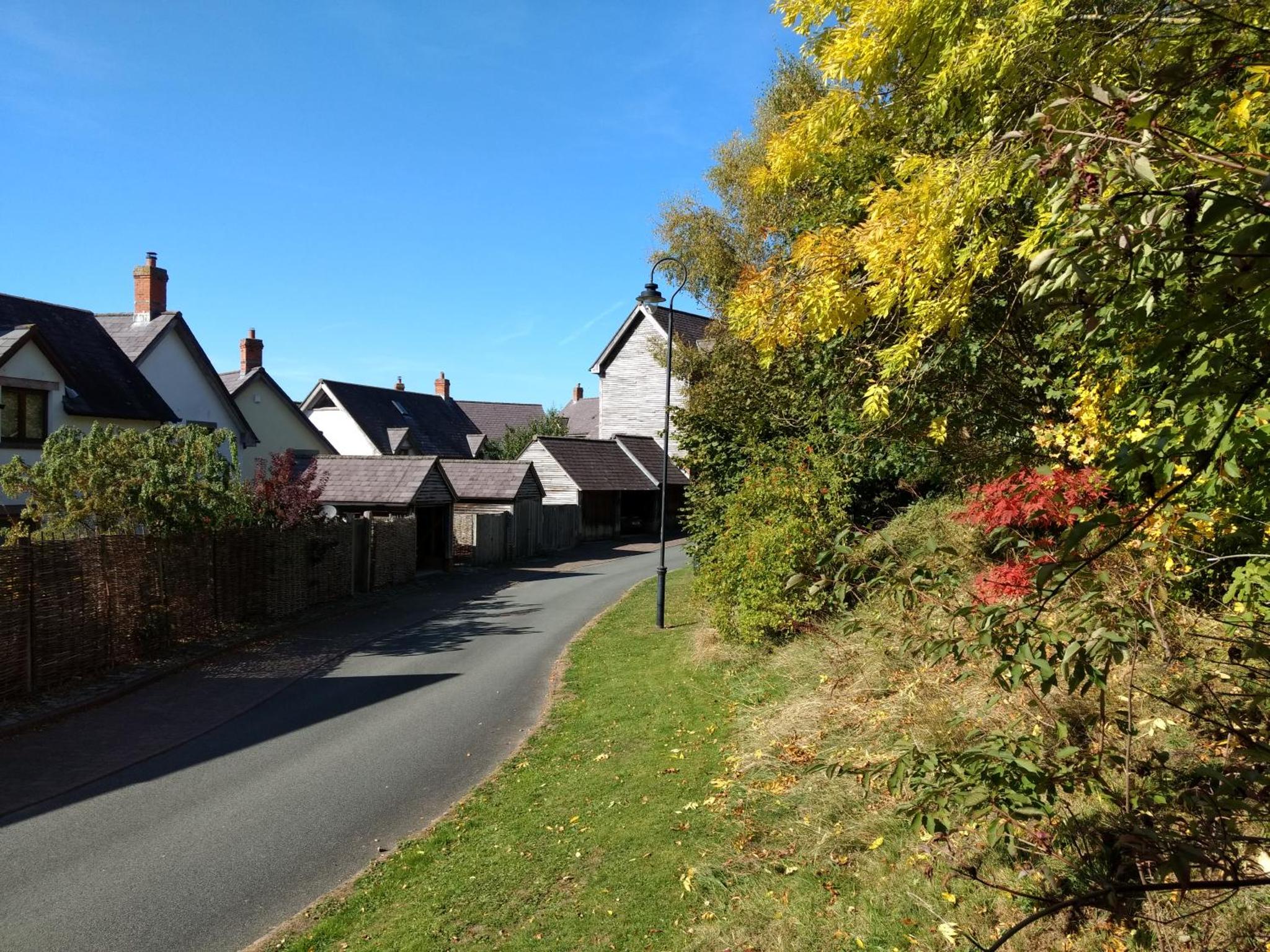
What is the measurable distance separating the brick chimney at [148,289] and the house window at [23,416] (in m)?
7.84

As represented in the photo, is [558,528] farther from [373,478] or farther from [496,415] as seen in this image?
[496,415]

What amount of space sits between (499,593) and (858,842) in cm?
2025

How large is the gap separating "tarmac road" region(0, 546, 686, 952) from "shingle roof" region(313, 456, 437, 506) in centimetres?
1144

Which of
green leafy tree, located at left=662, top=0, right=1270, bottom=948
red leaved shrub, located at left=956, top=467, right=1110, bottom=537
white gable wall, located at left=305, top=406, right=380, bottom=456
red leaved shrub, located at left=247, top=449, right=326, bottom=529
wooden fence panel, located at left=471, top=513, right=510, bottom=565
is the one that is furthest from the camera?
white gable wall, located at left=305, top=406, right=380, bottom=456

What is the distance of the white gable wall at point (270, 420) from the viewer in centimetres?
3659

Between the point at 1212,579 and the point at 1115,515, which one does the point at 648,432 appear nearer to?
the point at 1212,579

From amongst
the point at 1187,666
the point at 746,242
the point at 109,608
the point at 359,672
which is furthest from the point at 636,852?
the point at 746,242

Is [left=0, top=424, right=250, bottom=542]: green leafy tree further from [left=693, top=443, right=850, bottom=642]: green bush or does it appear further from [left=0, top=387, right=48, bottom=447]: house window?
[left=693, top=443, right=850, bottom=642]: green bush

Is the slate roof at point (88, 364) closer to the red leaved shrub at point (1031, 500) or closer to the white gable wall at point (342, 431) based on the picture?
the white gable wall at point (342, 431)

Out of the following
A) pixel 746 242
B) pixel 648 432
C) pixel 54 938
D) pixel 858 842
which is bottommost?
pixel 54 938

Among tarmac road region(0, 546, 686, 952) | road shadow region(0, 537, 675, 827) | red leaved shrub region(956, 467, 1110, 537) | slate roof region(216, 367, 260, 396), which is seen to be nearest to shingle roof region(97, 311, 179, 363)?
slate roof region(216, 367, 260, 396)

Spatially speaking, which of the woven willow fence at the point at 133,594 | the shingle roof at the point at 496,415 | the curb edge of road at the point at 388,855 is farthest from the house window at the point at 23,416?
the shingle roof at the point at 496,415

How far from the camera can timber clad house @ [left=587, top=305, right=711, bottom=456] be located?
4747cm

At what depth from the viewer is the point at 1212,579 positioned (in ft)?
25.3
